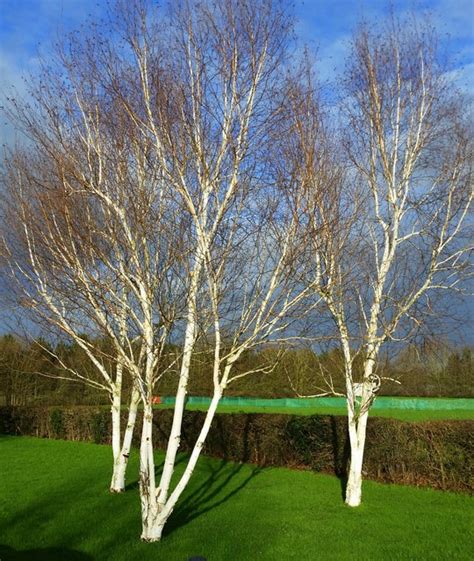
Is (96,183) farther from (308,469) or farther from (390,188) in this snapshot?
(308,469)

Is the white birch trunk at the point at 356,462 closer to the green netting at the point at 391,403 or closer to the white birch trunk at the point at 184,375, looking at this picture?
the white birch trunk at the point at 184,375

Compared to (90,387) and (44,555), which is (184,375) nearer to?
(44,555)

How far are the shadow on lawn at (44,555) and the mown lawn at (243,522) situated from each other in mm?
12

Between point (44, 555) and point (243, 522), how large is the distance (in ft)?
9.50

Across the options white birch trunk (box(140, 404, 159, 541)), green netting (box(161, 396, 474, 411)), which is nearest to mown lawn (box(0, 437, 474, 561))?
white birch trunk (box(140, 404, 159, 541))

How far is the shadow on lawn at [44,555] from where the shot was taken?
6.80 metres

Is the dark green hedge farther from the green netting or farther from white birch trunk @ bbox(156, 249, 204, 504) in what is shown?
the green netting

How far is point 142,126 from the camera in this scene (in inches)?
296

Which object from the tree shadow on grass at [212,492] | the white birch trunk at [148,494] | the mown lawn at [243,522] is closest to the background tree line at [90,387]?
the tree shadow on grass at [212,492]

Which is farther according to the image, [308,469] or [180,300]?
[308,469]

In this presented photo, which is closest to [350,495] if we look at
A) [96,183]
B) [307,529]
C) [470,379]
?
[307,529]

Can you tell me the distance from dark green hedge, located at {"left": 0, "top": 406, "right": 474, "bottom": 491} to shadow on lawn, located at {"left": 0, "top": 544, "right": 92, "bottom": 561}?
689 centimetres

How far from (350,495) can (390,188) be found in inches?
203

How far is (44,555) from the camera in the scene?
6945 millimetres
